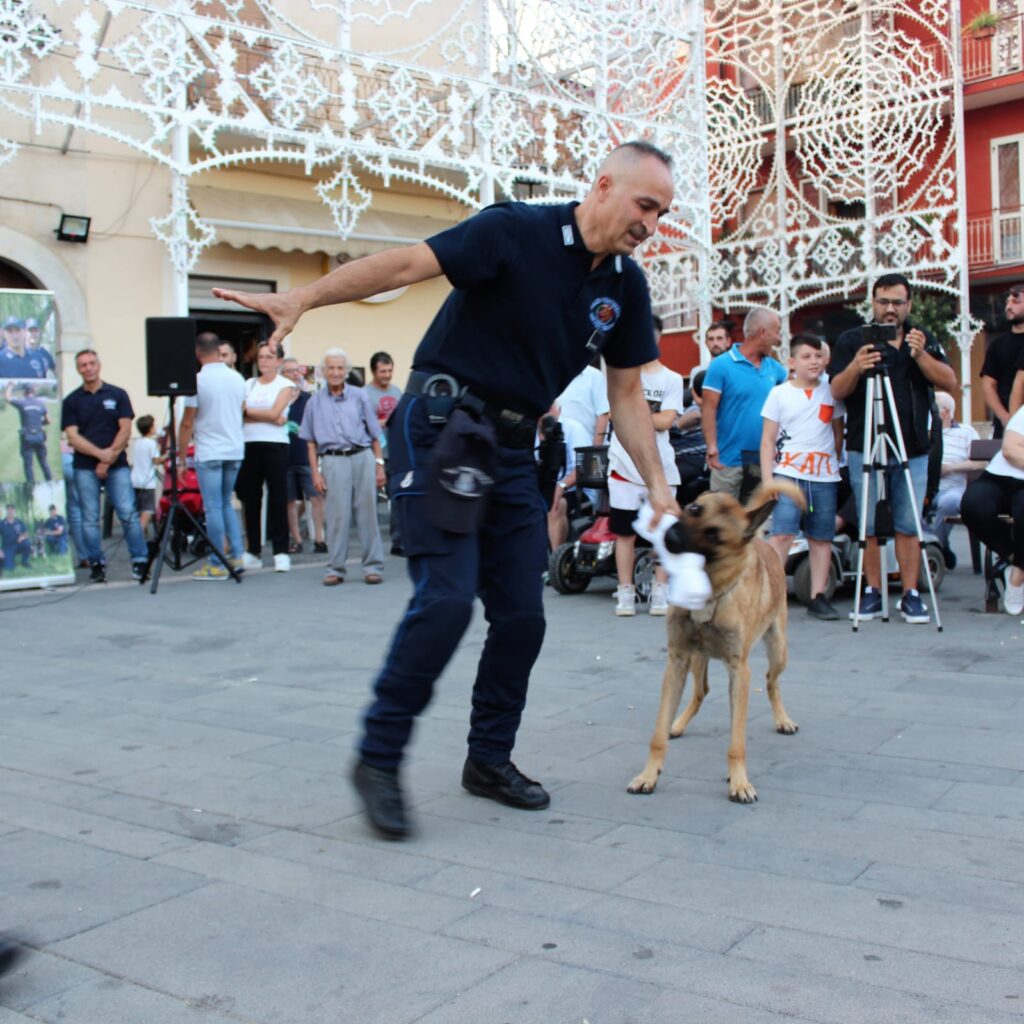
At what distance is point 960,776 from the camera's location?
4.17 meters

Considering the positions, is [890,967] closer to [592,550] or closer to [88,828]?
[88,828]

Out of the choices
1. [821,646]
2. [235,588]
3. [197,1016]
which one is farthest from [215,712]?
[235,588]

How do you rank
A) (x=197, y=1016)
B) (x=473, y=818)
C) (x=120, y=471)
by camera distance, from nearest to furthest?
(x=197, y=1016) → (x=473, y=818) → (x=120, y=471)

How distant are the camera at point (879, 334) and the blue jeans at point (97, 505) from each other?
652cm

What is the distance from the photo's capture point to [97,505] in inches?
414

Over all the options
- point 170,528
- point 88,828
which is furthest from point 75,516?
point 88,828

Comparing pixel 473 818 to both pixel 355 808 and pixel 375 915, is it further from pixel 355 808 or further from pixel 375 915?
pixel 375 915

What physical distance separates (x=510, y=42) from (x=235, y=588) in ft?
30.1

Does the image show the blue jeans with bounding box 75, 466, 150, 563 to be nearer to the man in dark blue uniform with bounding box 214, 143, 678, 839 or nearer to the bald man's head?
the man in dark blue uniform with bounding box 214, 143, 678, 839

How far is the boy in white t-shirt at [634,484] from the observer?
7938 millimetres

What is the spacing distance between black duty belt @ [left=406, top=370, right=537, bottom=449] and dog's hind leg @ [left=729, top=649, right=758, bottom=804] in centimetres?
111

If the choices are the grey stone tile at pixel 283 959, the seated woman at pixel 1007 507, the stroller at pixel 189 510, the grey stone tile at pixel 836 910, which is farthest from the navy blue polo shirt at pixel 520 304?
the stroller at pixel 189 510

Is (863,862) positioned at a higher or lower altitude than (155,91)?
lower

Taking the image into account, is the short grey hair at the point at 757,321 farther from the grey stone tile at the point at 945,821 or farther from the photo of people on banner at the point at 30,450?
the photo of people on banner at the point at 30,450
